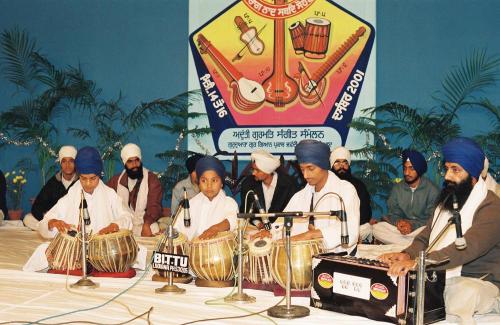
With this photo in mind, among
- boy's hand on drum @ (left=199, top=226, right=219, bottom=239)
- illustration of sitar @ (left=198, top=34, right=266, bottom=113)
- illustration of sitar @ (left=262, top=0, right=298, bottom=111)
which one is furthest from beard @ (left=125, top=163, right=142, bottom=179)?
boy's hand on drum @ (left=199, top=226, right=219, bottom=239)

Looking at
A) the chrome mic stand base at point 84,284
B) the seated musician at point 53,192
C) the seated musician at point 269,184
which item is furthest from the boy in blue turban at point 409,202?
the chrome mic stand base at point 84,284

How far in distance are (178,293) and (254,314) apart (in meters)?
0.65

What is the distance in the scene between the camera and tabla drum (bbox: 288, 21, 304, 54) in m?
7.96

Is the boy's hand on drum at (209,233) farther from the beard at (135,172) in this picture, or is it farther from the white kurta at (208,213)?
the beard at (135,172)

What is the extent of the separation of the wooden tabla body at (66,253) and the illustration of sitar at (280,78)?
155 inches

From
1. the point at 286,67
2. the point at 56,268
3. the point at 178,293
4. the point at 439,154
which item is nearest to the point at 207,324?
the point at 178,293

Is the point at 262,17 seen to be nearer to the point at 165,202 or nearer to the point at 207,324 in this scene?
the point at 165,202

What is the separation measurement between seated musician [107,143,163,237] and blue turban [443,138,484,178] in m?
4.18

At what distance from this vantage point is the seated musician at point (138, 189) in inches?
284

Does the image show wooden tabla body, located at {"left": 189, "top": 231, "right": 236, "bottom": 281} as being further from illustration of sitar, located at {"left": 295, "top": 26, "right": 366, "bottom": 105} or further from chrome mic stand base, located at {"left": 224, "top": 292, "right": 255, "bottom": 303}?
illustration of sitar, located at {"left": 295, "top": 26, "right": 366, "bottom": 105}

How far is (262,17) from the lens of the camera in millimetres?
8078

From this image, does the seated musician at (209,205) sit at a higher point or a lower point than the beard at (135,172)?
lower

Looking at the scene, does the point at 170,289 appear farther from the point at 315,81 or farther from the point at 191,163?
the point at 315,81

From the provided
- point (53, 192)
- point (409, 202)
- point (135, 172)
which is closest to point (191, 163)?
point (135, 172)
